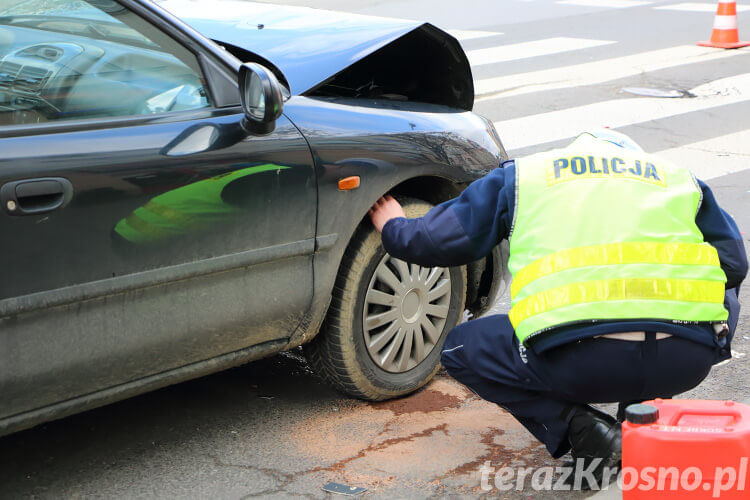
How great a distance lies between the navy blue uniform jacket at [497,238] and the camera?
2859mm

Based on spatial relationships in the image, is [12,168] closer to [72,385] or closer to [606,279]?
[72,385]

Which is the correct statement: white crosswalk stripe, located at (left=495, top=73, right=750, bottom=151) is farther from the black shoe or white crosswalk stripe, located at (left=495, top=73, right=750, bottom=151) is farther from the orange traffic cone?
the black shoe

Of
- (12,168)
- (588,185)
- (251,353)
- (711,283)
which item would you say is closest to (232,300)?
(251,353)

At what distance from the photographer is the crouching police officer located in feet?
9.16

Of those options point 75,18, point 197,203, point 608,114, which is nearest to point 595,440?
point 197,203

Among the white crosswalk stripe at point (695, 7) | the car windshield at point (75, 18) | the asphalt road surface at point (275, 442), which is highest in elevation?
the car windshield at point (75, 18)

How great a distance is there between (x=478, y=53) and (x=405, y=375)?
339 inches

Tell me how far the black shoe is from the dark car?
874 millimetres

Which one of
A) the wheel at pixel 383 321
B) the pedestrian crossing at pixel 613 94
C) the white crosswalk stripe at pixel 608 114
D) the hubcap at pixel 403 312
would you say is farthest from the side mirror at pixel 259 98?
the white crosswalk stripe at pixel 608 114

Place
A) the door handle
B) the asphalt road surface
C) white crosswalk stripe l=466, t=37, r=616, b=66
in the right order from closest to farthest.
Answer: the door handle
the asphalt road surface
white crosswalk stripe l=466, t=37, r=616, b=66

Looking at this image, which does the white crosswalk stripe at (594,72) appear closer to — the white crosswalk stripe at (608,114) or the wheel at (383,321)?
the white crosswalk stripe at (608,114)

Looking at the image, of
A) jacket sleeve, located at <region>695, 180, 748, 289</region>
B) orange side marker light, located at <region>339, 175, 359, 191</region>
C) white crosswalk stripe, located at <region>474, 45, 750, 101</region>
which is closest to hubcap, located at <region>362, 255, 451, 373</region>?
orange side marker light, located at <region>339, 175, 359, 191</region>

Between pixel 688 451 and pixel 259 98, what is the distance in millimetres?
1593

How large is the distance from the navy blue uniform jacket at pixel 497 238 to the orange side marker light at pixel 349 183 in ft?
0.83
